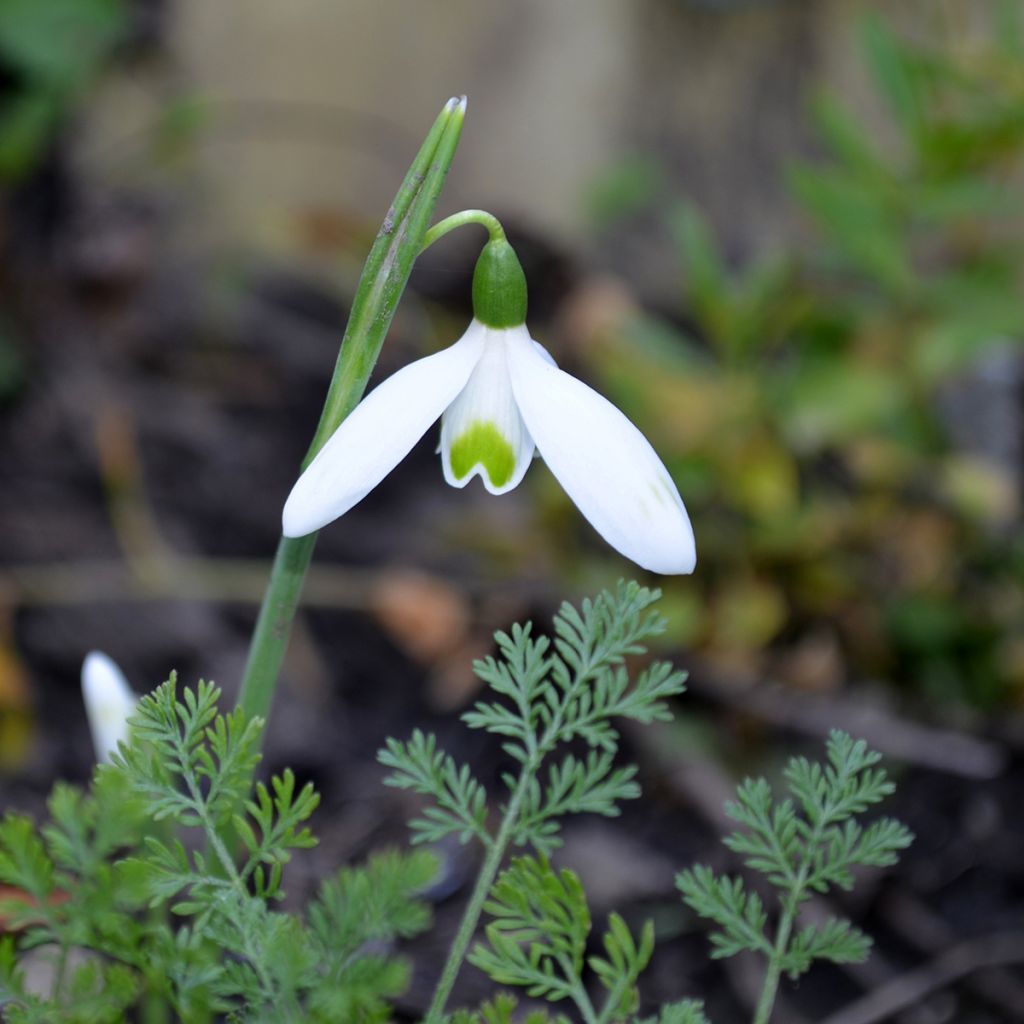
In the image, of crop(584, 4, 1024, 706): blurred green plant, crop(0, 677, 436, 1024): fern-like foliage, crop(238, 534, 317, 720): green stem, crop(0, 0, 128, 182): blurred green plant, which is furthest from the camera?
crop(0, 0, 128, 182): blurred green plant

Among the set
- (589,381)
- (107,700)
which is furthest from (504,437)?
(589,381)

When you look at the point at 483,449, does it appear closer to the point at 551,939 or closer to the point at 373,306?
the point at 373,306

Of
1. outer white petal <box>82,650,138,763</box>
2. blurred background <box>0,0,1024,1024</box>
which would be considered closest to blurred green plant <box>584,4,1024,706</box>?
blurred background <box>0,0,1024,1024</box>

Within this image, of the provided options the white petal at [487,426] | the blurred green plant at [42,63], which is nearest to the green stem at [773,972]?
the white petal at [487,426]

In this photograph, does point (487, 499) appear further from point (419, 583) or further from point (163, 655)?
point (163, 655)

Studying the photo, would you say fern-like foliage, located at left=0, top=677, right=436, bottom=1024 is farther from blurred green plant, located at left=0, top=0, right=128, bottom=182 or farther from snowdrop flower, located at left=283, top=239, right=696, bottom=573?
blurred green plant, located at left=0, top=0, right=128, bottom=182

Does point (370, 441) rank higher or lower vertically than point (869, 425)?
lower

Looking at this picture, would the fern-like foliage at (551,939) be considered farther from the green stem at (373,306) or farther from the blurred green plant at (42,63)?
the blurred green plant at (42,63)
